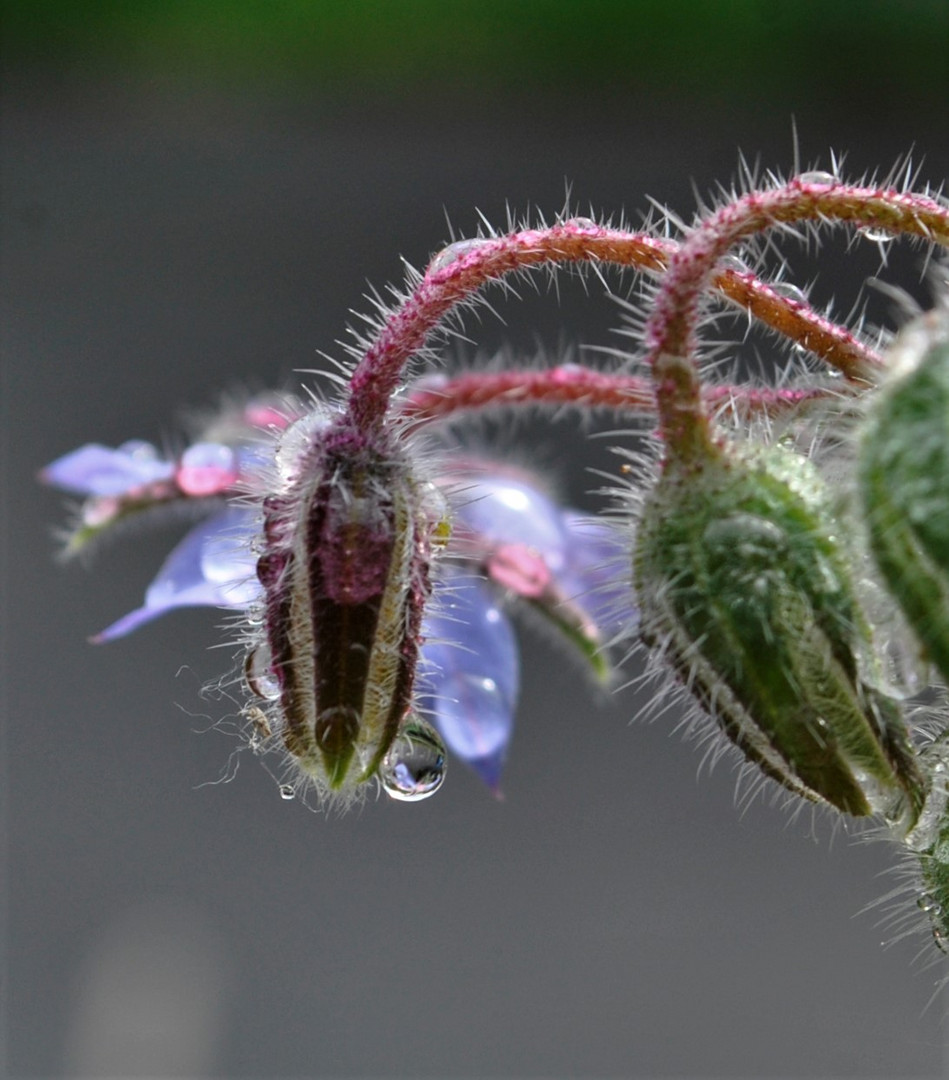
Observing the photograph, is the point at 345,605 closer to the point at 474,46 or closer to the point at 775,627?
the point at 775,627

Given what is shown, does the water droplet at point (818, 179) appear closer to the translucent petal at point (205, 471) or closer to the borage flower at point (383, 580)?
the borage flower at point (383, 580)

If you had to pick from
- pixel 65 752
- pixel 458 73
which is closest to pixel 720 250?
pixel 65 752

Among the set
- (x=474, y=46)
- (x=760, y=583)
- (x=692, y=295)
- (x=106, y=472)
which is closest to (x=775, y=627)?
(x=760, y=583)

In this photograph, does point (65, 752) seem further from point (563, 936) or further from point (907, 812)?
point (907, 812)

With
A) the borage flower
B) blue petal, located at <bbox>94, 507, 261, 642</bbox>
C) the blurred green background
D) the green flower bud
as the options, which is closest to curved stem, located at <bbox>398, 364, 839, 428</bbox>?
the borage flower

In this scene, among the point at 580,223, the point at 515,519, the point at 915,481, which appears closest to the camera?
the point at 915,481

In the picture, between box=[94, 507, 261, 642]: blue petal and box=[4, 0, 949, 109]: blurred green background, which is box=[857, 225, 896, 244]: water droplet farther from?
box=[4, 0, 949, 109]: blurred green background
